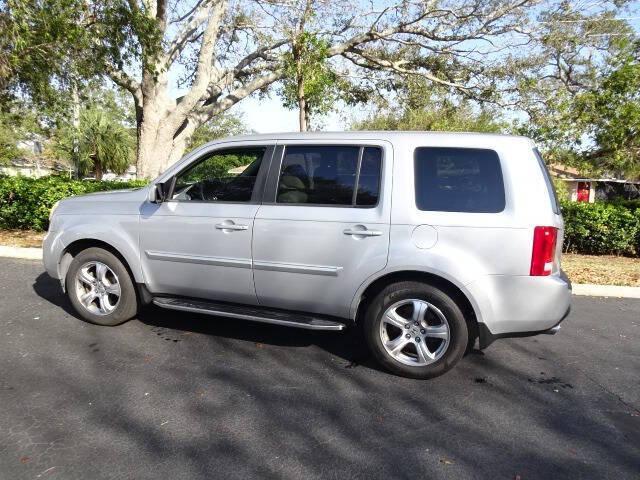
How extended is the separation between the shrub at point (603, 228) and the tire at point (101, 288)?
7.84 metres

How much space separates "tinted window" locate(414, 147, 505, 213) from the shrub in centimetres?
642

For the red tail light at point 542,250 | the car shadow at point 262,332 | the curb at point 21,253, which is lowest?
the car shadow at point 262,332

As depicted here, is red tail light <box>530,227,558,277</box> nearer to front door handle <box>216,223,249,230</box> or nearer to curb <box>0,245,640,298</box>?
front door handle <box>216,223,249,230</box>

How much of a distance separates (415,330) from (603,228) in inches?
282

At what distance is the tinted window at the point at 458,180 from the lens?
140 inches

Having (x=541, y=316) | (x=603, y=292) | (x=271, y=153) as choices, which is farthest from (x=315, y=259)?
(x=603, y=292)

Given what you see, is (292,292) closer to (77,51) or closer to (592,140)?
(77,51)

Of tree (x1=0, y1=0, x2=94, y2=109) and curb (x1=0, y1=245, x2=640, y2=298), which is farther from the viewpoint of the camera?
tree (x1=0, y1=0, x2=94, y2=109)

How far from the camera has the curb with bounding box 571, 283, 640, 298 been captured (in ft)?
22.0

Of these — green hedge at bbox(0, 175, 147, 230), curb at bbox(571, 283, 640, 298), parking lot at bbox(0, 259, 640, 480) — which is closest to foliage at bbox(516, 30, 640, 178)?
→ curb at bbox(571, 283, 640, 298)

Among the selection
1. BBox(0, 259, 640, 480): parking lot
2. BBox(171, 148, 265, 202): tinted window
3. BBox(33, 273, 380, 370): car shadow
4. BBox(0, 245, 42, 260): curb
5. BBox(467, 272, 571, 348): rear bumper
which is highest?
BBox(171, 148, 265, 202): tinted window

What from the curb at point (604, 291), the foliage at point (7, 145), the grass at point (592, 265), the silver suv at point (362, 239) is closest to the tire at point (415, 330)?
the silver suv at point (362, 239)

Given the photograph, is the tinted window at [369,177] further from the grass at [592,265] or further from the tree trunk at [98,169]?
the tree trunk at [98,169]

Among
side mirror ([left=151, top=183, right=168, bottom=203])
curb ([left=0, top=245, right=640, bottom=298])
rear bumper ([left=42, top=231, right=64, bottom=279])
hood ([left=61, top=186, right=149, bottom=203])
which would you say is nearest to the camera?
side mirror ([left=151, top=183, right=168, bottom=203])
